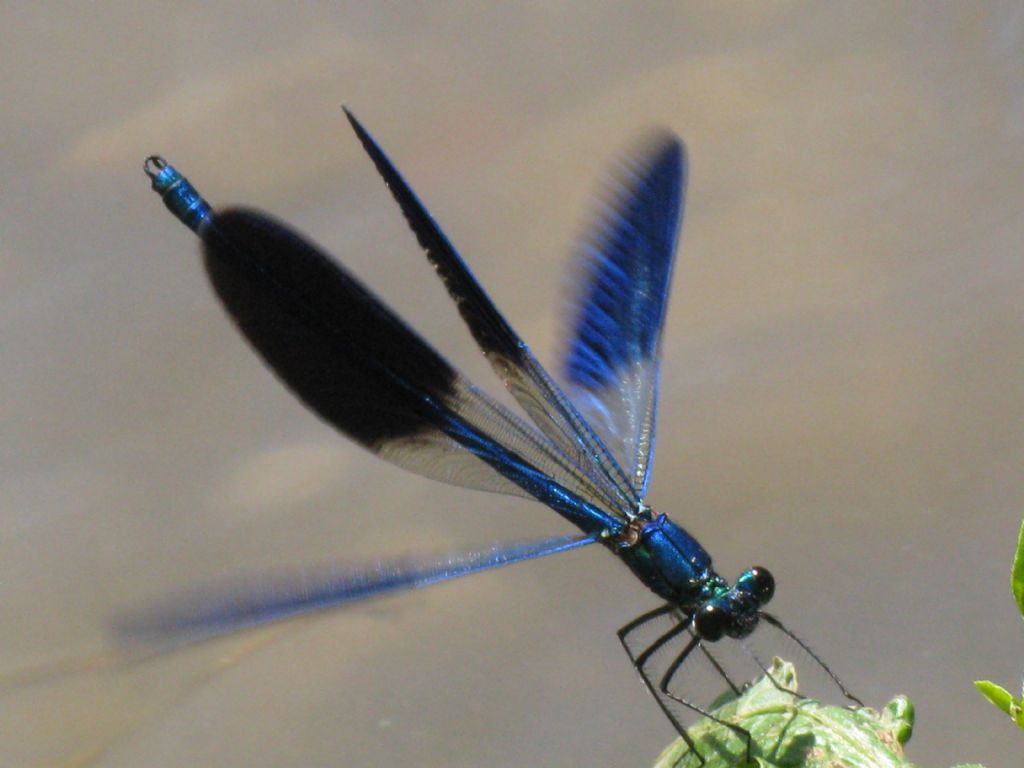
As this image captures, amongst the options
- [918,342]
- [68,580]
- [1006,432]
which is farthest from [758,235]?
[68,580]

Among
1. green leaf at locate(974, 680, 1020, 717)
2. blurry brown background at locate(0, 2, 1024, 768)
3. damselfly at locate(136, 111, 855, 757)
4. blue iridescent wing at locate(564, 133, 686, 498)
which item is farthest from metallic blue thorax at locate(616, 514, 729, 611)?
green leaf at locate(974, 680, 1020, 717)

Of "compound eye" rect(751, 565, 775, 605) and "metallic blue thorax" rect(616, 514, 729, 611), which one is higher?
"metallic blue thorax" rect(616, 514, 729, 611)

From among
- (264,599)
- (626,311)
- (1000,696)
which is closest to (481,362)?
(626,311)

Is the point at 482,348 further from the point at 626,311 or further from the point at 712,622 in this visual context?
the point at 712,622

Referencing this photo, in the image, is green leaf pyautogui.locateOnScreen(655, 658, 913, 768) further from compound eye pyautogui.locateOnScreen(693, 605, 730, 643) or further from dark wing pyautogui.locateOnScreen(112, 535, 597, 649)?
dark wing pyautogui.locateOnScreen(112, 535, 597, 649)

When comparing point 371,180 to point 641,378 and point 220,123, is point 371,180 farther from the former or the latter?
point 641,378

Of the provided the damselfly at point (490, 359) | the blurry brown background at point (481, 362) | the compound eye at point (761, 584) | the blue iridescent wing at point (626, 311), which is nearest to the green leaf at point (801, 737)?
the compound eye at point (761, 584)

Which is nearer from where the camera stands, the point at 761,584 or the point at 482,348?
the point at 761,584
